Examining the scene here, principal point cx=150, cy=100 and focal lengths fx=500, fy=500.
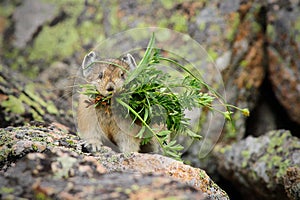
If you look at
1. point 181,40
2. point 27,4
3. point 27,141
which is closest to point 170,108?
point 27,141

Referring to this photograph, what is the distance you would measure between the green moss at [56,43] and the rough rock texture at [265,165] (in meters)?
3.23

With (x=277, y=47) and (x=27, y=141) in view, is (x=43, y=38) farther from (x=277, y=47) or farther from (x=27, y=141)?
(x=27, y=141)

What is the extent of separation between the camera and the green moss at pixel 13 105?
6281mm

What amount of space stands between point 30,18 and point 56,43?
80 centimetres

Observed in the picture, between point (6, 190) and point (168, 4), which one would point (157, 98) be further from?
point (168, 4)

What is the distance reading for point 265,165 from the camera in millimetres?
6746

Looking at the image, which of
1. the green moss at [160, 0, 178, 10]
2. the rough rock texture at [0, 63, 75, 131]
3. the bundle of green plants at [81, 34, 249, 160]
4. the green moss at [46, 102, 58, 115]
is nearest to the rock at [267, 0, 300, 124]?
the green moss at [160, 0, 178, 10]

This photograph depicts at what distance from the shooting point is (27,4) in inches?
377

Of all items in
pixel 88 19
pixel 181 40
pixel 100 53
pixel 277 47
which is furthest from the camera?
pixel 88 19

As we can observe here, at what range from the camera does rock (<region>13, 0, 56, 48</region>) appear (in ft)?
30.1

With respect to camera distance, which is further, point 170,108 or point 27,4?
point 27,4

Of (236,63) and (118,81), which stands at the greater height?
(236,63)

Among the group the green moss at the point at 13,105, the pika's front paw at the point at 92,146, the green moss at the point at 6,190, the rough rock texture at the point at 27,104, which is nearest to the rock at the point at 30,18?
the rough rock texture at the point at 27,104

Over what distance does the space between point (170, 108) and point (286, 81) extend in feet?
14.5
